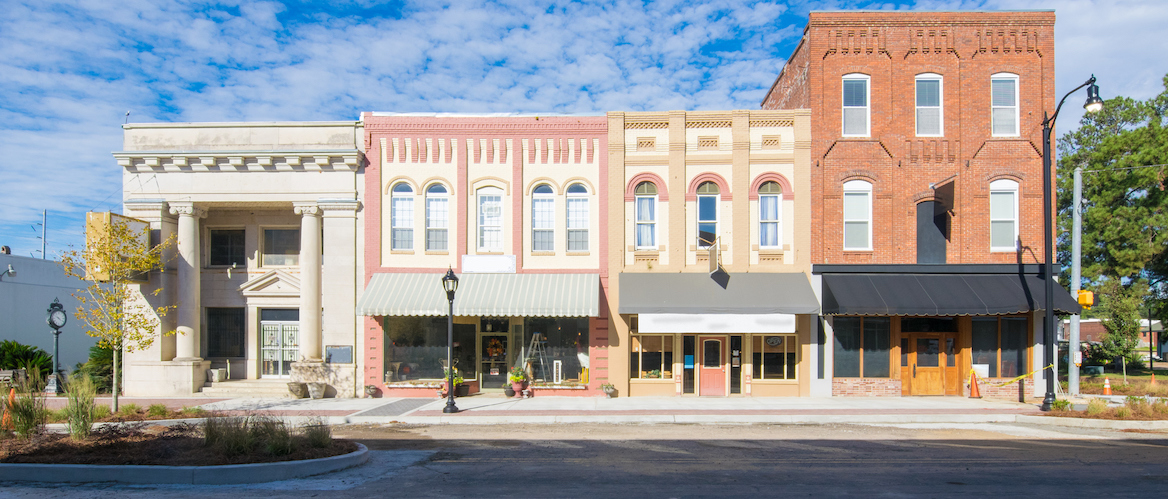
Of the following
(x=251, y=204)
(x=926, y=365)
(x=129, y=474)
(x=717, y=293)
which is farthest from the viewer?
(x=251, y=204)

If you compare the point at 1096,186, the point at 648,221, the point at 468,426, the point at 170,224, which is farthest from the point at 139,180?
the point at 1096,186

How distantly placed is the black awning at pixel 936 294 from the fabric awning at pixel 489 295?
7.21 metres

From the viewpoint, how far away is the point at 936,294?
18.9 meters

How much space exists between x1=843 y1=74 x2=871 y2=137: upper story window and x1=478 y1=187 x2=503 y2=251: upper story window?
11125 millimetres

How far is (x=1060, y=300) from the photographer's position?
61.1ft

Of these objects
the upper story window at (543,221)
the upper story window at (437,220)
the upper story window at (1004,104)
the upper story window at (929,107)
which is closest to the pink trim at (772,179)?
the upper story window at (929,107)

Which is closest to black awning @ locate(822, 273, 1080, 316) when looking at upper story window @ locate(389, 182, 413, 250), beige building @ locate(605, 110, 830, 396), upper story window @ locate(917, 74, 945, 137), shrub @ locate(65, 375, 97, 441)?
beige building @ locate(605, 110, 830, 396)

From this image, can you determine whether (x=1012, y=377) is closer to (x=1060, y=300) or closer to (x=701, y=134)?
(x=1060, y=300)

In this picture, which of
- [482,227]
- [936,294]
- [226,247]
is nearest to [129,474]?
[482,227]

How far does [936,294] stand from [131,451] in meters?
19.5

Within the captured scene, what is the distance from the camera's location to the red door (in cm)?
2012

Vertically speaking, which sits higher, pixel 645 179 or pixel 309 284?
pixel 645 179

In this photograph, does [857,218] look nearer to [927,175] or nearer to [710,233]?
[927,175]

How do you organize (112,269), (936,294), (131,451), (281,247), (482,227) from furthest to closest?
(281,247) → (482,227) → (936,294) → (112,269) → (131,451)
